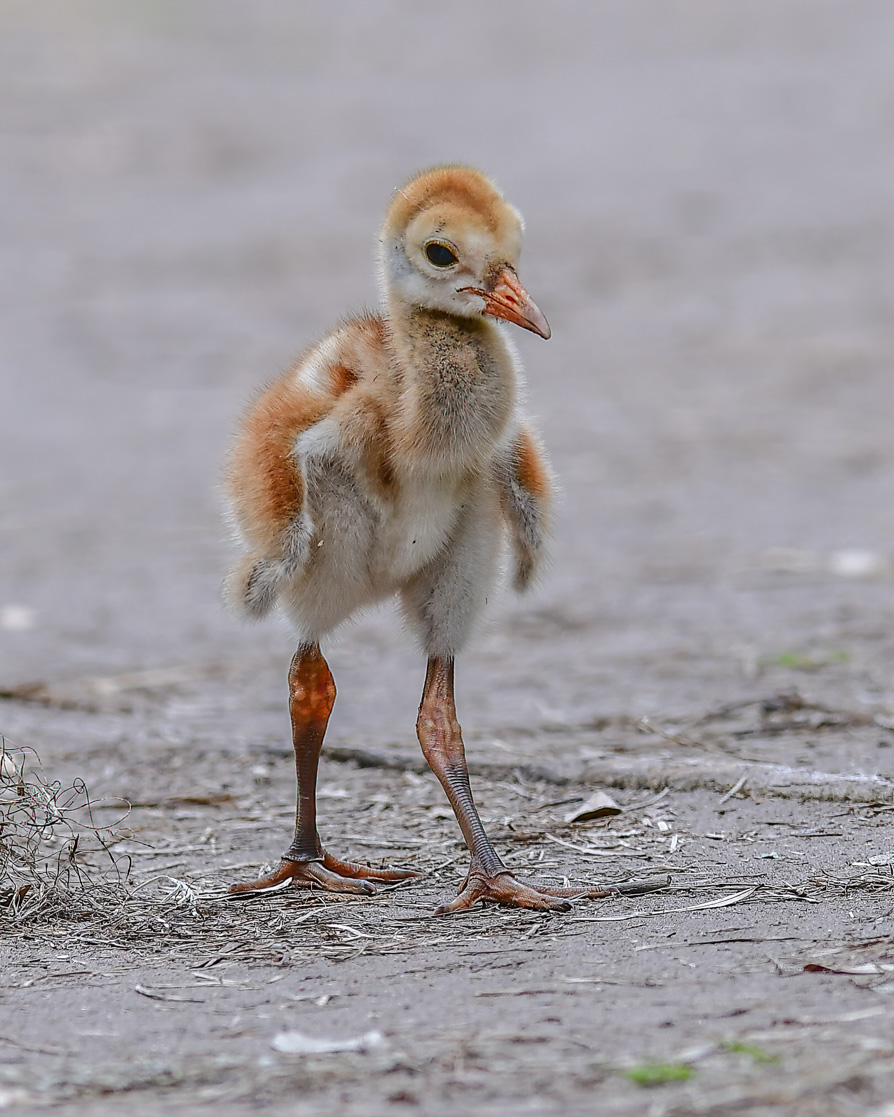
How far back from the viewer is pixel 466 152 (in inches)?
649

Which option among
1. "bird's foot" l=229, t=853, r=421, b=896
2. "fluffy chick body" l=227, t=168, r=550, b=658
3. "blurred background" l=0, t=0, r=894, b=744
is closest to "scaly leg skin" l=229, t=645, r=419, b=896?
"bird's foot" l=229, t=853, r=421, b=896

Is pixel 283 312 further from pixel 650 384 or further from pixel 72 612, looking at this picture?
pixel 72 612

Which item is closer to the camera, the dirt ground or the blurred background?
the dirt ground

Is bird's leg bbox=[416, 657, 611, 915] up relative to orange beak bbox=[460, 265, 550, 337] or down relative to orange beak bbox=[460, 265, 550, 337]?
down

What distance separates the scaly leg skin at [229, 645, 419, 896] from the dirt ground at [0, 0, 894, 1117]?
125 millimetres

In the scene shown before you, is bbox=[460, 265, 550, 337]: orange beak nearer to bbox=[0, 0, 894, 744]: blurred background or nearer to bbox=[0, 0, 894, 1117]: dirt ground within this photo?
bbox=[0, 0, 894, 1117]: dirt ground

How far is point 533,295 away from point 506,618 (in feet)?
20.4

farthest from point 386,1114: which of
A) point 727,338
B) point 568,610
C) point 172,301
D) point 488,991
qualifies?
point 172,301

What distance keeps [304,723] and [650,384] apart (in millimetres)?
7497

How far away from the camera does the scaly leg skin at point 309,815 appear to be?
4129 mm

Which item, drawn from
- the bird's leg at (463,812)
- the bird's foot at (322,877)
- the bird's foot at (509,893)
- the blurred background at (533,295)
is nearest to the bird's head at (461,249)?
the bird's leg at (463,812)

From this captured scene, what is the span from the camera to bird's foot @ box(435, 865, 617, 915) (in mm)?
3811

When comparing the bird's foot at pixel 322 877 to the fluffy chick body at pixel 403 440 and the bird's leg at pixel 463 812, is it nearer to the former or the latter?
the bird's leg at pixel 463 812

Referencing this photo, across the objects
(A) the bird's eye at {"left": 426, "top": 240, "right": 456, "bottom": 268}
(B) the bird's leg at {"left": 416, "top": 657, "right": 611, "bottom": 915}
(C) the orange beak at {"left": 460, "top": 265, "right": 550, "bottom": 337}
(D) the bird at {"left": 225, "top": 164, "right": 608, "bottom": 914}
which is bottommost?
(B) the bird's leg at {"left": 416, "top": 657, "right": 611, "bottom": 915}
